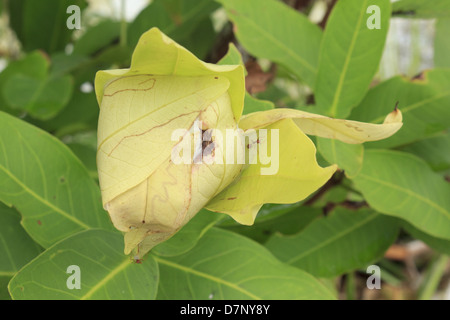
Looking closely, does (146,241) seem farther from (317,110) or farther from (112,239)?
(317,110)

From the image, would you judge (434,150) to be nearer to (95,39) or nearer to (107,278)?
(107,278)

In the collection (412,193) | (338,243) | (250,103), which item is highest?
(250,103)

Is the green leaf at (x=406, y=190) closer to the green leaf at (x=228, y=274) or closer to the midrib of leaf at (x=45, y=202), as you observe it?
the green leaf at (x=228, y=274)

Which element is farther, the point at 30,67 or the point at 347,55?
the point at 30,67

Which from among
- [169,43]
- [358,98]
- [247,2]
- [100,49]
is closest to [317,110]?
[358,98]

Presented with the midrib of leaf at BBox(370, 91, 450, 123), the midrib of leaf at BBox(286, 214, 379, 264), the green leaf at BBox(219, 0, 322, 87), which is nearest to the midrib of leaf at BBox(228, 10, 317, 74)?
the green leaf at BBox(219, 0, 322, 87)

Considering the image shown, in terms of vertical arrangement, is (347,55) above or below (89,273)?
above

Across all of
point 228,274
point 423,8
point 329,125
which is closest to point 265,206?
point 228,274
